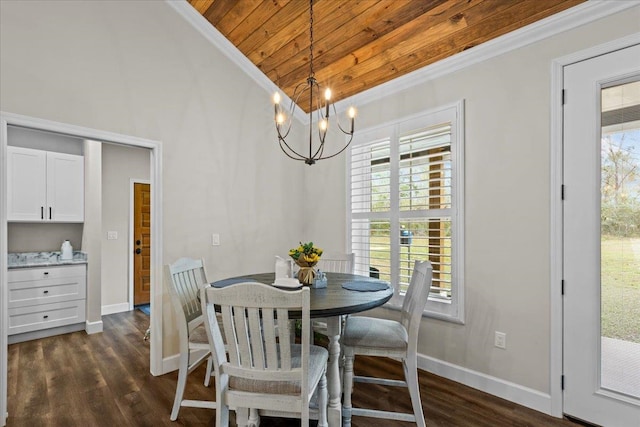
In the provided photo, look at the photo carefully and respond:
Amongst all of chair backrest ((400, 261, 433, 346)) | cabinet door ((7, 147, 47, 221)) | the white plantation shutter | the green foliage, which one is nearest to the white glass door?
the green foliage

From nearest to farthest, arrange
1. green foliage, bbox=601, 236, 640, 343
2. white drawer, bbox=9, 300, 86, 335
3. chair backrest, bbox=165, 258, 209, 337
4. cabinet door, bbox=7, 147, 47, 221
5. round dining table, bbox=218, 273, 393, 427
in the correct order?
round dining table, bbox=218, 273, 393, 427, green foliage, bbox=601, 236, 640, 343, chair backrest, bbox=165, 258, 209, 337, white drawer, bbox=9, 300, 86, 335, cabinet door, bbox=7, 147, 47, 221

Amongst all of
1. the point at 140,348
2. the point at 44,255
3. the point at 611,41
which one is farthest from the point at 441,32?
the point at 44,255

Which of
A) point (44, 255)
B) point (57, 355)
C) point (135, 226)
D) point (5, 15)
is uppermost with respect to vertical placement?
point (5, 15)

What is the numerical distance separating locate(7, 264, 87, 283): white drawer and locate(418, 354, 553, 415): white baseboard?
413 centimetres

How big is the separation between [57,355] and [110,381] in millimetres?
1096

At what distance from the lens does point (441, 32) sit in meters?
2.55

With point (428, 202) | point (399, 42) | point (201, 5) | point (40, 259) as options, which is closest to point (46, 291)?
point (40, 259)

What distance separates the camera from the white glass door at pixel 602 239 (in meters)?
1.94

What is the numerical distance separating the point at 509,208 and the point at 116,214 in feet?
16.8

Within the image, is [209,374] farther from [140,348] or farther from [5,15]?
[5,15]

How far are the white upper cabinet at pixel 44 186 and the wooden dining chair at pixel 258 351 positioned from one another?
373cm

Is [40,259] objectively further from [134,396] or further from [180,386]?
Answer: [180,386]

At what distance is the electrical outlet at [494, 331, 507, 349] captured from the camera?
2.42m

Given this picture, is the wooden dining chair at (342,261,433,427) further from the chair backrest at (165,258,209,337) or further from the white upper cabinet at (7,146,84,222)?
the white upper cabinet at (7,146,84,222)
